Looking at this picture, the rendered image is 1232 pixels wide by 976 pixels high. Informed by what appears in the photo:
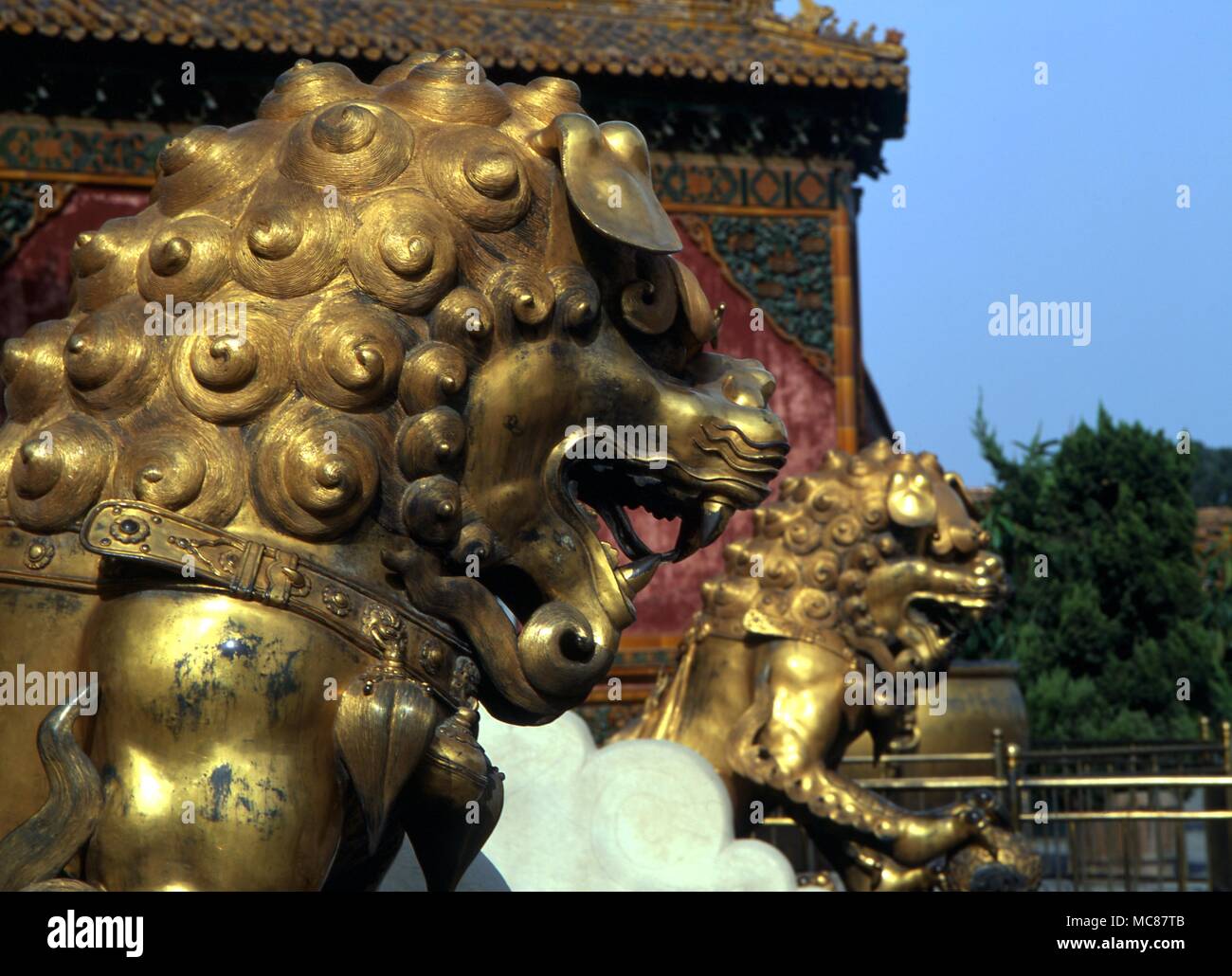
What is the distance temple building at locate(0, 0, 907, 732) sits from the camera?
1167 cm

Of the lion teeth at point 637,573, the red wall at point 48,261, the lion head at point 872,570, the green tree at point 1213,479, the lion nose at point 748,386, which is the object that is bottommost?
the lion teeth at point 637,573

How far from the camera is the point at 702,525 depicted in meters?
2.26

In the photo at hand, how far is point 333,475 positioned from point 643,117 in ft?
35.6

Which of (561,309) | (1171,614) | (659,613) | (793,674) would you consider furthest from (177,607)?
(1171,614)

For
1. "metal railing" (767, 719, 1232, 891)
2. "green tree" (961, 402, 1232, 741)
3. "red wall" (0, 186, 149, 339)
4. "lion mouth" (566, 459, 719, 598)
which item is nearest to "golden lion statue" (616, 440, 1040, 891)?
"metal railing" (767, 719, 1232, 891)

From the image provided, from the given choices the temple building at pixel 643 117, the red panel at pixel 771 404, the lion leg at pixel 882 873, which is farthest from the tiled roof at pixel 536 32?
the lion leg at pixel 882 873

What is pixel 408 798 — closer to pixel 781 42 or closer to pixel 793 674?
pixel 793 674

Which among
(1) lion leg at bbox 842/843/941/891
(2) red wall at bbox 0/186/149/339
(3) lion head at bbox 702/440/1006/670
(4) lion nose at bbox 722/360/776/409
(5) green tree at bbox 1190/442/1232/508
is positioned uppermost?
(5) green tree at bbox 1190/442/1232/508

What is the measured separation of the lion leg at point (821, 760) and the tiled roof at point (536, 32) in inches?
287

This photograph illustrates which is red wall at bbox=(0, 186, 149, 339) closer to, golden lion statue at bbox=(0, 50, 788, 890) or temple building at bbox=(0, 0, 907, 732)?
temple building at bbox=(0, 0, 907, 732)

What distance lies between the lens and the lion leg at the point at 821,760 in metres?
4.82

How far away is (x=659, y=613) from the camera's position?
12.2m

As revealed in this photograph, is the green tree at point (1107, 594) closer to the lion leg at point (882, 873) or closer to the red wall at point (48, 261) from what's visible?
the red wall at point (48, 261)
